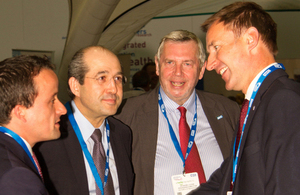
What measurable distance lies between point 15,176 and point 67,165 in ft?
2.61

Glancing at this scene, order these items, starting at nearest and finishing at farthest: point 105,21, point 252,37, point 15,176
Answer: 1. point 15,176
2. point 252,37
3. point 105,21

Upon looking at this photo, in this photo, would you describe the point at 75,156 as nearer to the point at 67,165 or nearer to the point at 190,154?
the point at 67,165

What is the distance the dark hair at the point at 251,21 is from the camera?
1.48m

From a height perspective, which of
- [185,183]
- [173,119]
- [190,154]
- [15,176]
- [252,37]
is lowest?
[185,183]

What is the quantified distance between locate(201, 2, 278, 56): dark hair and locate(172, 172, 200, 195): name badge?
119 cm

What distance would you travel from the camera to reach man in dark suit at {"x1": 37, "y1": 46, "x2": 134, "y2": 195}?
1801 mm

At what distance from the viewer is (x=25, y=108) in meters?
1.38

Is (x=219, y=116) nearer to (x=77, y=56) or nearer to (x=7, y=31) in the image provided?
(x=77, y=56)

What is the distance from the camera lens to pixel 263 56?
1435 millimetres

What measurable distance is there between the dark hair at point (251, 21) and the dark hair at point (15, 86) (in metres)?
1.15

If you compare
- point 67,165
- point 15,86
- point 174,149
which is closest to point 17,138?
point 15,86

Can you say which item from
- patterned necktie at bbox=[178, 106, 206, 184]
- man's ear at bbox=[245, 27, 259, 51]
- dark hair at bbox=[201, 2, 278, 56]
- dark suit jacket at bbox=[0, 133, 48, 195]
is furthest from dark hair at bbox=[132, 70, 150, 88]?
dark suit jacket at bbox=[0, 133, 48, 195]

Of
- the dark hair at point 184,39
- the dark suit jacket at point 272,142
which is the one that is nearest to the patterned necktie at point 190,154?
the dark hair at point 184,39

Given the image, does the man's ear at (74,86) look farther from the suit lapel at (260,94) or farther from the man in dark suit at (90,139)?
the suit lapel at (260,94)
